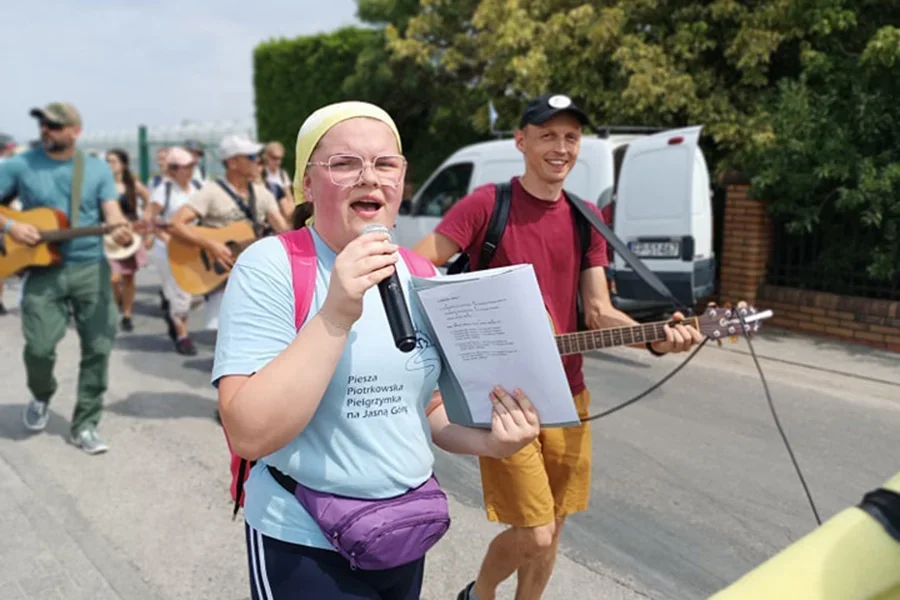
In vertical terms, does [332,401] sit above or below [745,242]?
above

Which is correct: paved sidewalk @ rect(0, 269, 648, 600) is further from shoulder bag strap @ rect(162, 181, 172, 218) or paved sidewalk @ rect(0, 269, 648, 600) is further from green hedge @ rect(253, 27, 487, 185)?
green hedge @ rect(253, 27, 487, 185)

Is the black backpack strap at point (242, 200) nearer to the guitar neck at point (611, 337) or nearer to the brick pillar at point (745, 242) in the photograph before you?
the guitar neck at point (611, 337)

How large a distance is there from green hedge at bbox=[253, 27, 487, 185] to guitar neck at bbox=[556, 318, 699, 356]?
11648 mm

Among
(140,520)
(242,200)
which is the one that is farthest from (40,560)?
(242,200)

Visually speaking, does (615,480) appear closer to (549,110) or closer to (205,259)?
(549,110)

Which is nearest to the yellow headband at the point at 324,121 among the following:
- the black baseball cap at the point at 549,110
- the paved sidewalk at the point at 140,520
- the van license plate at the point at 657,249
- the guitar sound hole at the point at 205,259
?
the black baseball cap at the point at 549,110

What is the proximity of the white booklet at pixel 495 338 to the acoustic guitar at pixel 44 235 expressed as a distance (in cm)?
418

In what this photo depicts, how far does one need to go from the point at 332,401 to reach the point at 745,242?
9.08 meters

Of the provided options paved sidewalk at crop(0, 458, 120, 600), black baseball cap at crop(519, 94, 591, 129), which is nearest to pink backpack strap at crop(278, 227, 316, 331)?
black baseball cap at crop(519, 94, 591, 129)

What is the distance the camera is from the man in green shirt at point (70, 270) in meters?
5.30

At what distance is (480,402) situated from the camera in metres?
1.87

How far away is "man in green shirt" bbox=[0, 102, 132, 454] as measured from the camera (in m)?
5.30

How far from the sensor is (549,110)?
3.19m

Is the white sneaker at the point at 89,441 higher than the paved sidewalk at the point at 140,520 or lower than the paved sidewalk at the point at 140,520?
higher
